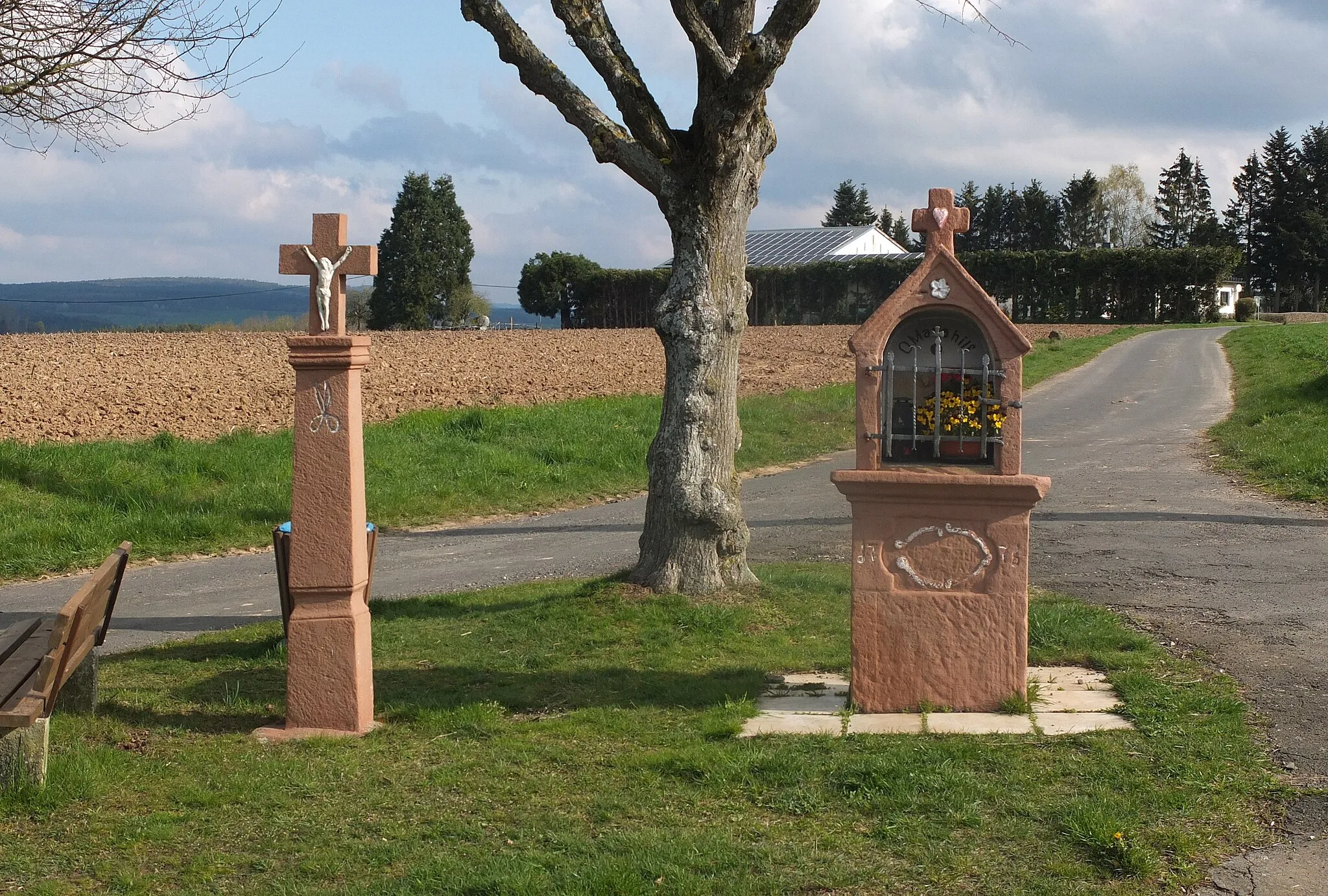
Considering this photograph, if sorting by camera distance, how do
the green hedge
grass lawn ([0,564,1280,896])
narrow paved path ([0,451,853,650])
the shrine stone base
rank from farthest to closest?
the green hedge, narrow paved path ([0,451,853,650]), the shrine stone base, grass lawn ([0,564,1280,896])

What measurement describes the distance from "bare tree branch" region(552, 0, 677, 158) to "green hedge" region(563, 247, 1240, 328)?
43.6m

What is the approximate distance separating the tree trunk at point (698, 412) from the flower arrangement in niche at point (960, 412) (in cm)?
288

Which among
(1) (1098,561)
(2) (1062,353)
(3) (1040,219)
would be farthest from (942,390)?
(3) (1040,219)

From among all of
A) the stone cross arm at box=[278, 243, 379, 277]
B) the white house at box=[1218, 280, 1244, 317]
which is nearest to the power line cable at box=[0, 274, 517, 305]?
the stone cross arm at box=[278, 243, 379, 277]

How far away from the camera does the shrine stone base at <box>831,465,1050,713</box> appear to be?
19.2 ft

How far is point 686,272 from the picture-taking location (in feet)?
28.8

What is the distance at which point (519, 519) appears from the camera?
43.9ft

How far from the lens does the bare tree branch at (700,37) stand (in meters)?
7.99

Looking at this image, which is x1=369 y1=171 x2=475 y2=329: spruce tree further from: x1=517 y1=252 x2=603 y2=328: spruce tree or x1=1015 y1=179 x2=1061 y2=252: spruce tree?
x1=1015 y1=179 x2=1061 y2=252: spruce tree

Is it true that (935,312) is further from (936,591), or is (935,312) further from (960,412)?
(936,591)

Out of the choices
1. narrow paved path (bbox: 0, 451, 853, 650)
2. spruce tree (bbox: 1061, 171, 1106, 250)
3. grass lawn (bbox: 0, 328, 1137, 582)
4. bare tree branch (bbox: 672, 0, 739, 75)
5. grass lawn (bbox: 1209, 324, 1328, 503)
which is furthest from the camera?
spruce tree (bbox: 1061, 171, 1106, 250)

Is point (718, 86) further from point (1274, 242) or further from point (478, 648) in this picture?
point (1274, 242)

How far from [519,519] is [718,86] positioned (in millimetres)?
6506

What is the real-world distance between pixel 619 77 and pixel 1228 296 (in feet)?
216
